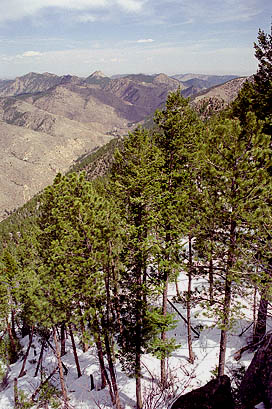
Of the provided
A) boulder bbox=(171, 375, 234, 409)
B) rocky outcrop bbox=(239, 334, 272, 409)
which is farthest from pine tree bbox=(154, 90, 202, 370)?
rocky outcrop bbox=(239, 334, 272, 409)

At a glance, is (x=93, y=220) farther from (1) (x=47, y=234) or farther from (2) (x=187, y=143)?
(2) (x=187, y=143)

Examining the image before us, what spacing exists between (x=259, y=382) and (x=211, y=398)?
194cm

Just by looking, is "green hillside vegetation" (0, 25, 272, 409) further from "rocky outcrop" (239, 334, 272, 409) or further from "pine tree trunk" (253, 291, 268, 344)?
"rocky outcrop" (239, 334, 272, 409)

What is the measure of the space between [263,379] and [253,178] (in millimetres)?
7681

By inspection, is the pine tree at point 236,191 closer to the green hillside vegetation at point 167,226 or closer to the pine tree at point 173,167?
the green hillside vegetation at point 167,226

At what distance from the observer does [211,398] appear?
1016cm

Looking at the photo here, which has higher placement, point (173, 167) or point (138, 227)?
point (173, 167)

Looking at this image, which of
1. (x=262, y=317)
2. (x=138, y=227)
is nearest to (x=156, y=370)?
(x=262, y=317)

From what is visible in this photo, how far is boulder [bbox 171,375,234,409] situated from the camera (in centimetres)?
999

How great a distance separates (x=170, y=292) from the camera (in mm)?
29781

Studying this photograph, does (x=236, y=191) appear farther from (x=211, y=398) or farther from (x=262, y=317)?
(x=211, y=398)

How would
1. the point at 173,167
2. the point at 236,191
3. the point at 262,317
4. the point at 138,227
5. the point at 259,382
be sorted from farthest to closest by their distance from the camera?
the point at 173,167, the point at 262,317, the point at 138,227, the point at 236,191, the point at 259,382

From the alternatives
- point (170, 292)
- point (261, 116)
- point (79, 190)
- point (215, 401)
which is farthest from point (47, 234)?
point (170, 292)

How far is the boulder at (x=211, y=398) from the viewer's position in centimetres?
999
